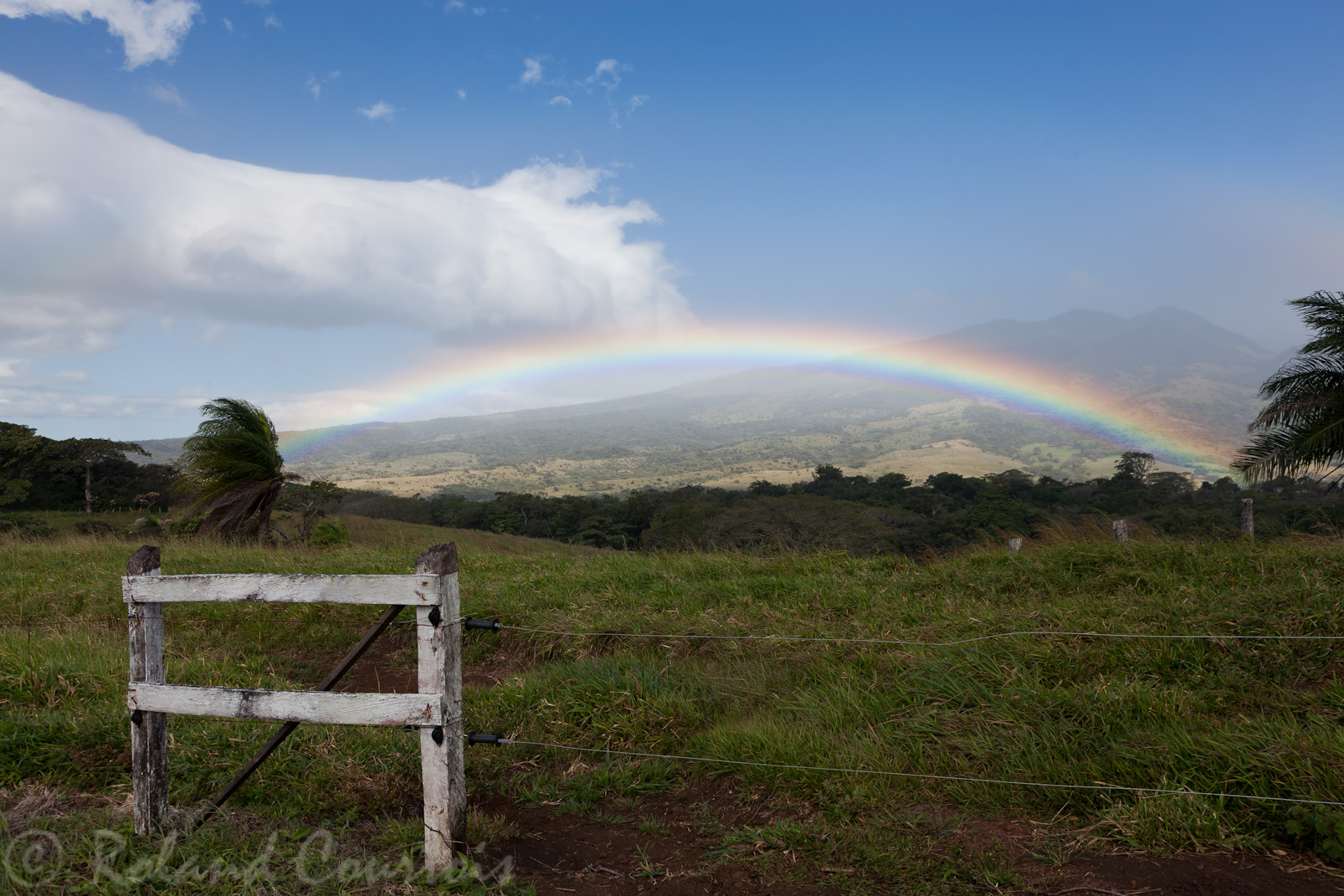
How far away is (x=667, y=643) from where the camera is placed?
257 inches

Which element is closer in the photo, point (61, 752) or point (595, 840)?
point (595, 840)

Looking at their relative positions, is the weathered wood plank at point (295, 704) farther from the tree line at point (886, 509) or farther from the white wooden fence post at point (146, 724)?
the tree line at point (886, 509)

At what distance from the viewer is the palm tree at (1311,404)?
1123cm

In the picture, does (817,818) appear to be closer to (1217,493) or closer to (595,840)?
(595,840)

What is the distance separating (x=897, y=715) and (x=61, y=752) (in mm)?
5042

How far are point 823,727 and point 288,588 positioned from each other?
3162 mm

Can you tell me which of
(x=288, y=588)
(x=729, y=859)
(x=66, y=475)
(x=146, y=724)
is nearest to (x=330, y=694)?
(x=288, y=588)

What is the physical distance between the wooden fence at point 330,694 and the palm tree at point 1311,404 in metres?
12.9

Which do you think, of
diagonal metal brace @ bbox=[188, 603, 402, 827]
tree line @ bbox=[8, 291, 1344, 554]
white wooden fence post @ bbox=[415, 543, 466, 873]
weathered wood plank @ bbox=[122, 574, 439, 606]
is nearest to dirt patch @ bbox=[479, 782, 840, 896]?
white wooden fence post @ bbox=[415, 543, 466, 873]

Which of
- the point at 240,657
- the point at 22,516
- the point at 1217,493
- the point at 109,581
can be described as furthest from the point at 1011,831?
the point at 1217,493

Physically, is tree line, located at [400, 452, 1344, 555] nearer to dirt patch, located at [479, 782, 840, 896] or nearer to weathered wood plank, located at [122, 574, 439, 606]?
dirt patch, located at [479, 782, 840, 896]

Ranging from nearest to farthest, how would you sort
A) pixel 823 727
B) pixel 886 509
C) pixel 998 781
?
pixel 998 781 < pixel 823 727 < pixel 886 509

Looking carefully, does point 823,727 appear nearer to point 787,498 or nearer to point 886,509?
point 886,509

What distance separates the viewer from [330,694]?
324 centimetres
